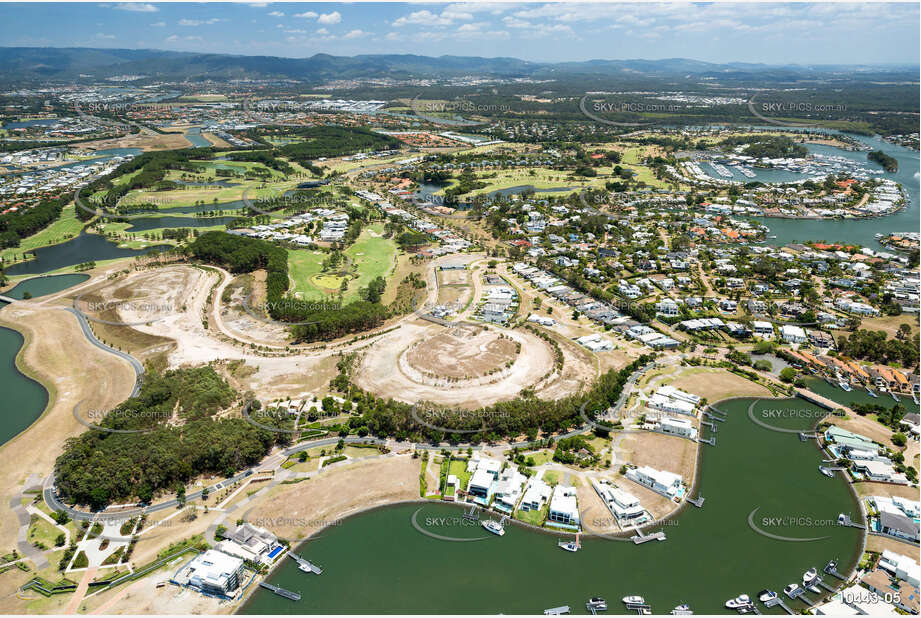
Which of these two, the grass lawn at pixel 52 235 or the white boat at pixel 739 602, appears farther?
the grass lawn at pixel 52 235

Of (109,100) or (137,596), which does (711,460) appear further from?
(109,100)

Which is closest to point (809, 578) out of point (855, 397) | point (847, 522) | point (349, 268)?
point (847, 522)

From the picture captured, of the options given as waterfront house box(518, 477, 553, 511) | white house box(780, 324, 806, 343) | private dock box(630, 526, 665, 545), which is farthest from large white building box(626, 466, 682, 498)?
white house box(780, 324, 806, 343)

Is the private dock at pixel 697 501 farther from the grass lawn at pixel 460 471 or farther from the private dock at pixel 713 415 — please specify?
the grass lawn at pixel 460 471

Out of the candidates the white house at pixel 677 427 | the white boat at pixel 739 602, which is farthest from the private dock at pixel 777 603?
the white house at pixel 677 427

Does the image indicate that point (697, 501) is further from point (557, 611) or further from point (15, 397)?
point (15, 397)

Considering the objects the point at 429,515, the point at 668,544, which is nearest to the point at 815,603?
the point at 668,544
